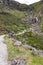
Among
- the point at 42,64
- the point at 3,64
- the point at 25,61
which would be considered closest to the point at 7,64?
the point at 3,64

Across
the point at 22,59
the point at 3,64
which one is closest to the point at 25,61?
the point at 22,59

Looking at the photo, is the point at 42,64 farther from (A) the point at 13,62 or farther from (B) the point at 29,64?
(A) the point at 13,62

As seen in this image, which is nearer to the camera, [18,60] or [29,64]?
[29,64]

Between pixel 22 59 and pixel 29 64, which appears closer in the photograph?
pixel 29 64

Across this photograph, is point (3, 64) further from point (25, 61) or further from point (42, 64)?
point (42, 64)

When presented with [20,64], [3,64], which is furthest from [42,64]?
[3,64]

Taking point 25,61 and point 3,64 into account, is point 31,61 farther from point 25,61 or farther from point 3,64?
point 3,64
